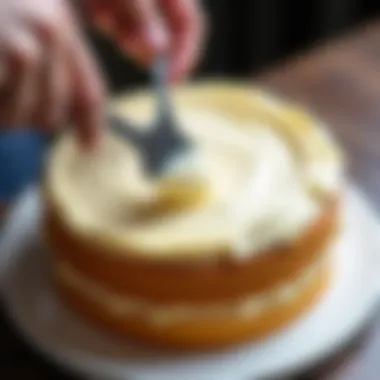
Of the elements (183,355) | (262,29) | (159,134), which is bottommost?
(183,355)

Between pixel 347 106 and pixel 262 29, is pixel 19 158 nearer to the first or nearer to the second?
pixel 347 106

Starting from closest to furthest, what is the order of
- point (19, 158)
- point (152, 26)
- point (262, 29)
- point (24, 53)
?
point (24, 53), point (152, 26), point (19, 158), point (262, 29)

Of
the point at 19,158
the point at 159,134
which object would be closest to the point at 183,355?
the point at 159,134

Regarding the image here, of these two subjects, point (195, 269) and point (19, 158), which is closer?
point (195, 269)

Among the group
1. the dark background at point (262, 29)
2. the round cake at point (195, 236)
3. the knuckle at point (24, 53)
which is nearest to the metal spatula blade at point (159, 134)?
the round cake at point (195, 236)

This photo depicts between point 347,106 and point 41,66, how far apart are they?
1.09ft

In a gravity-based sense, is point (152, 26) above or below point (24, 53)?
above

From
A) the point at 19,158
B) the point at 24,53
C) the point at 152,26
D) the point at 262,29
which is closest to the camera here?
the point at 24,53

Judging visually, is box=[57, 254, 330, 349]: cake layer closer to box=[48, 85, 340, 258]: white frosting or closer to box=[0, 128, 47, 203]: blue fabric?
box=[48, 85, 340, 258]: white frosting

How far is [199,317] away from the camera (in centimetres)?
64

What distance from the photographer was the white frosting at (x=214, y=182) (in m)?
0.63

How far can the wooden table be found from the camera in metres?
0.64

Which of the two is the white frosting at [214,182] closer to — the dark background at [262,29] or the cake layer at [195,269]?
the cake layer at [195,269]

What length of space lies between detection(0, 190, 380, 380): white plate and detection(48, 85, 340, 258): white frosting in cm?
6
